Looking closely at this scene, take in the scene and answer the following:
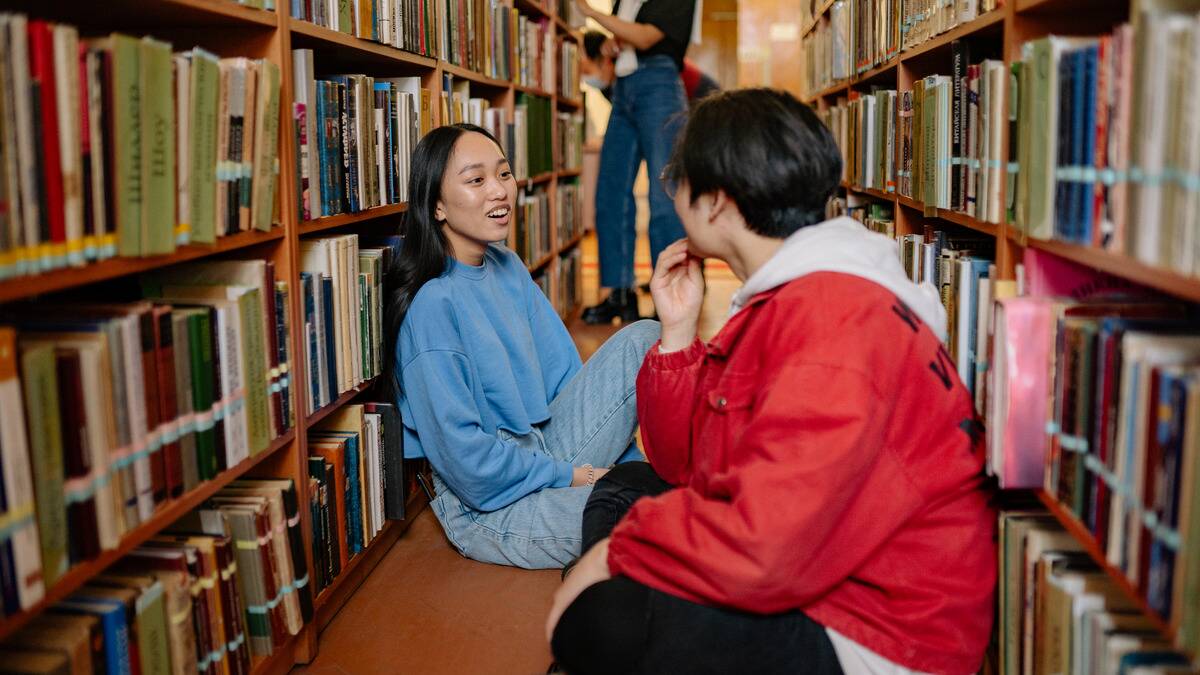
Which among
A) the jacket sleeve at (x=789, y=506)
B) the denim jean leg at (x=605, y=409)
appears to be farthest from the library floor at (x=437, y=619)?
the jacket sleeve at (x=789, y=506)

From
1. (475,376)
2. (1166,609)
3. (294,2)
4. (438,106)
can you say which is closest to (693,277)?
(475,376)

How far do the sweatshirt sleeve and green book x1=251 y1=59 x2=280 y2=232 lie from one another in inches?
21.2

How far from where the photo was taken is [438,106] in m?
2.66

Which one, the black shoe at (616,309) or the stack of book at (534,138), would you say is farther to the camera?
the black shoe at (616,309)

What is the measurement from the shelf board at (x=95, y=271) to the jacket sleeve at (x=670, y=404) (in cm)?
67

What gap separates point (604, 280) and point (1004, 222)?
3495mm

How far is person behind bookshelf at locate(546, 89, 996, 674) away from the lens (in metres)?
1.13

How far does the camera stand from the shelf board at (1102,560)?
938 mm

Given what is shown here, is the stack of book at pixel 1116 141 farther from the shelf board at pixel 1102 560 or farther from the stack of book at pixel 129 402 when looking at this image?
the stack of book at pixel 129 402

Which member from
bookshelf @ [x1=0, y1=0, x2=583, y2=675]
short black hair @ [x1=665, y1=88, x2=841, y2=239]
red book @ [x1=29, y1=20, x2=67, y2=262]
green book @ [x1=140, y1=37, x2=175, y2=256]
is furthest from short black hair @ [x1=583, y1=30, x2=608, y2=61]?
red book @ [x1=29, y1=20, x2=67, y2=262]

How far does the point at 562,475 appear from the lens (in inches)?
85.7

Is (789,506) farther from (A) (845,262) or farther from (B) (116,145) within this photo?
(B) (116,145)

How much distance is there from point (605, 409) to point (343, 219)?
721 mm

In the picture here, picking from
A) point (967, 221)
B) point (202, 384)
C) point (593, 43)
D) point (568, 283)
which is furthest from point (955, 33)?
point (593, 43)
